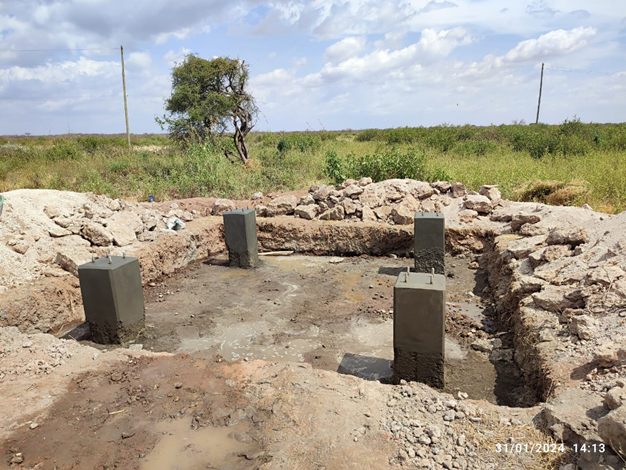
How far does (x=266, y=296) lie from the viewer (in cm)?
649

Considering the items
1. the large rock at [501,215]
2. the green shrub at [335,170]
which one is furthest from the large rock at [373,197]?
the large rock at [501,215]

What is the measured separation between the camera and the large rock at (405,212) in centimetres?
879

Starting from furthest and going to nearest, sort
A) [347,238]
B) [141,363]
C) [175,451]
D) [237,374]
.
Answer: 1. [347,238]
2. [141,363]
3. [237,374]
4. [175,451]

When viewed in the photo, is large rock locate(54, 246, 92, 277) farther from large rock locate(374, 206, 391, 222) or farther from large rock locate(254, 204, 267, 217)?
large rock locate(374, 206, 391, 222)

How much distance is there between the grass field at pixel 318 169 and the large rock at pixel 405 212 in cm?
202

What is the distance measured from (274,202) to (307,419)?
23.2 feet

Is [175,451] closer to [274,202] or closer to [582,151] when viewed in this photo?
[274,202]

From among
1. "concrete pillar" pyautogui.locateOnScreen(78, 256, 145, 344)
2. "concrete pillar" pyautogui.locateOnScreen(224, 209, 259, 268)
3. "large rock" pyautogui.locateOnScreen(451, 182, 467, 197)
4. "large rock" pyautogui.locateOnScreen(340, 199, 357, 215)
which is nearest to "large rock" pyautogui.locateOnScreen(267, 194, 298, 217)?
"large rock" pyautogui.locateOnScreen(340, 199, 357, 215)

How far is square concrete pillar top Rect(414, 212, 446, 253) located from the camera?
22.0ft

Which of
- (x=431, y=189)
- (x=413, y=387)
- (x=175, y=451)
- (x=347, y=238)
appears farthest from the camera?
(x=431, y=189)

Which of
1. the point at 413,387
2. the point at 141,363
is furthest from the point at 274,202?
the point at 413,387

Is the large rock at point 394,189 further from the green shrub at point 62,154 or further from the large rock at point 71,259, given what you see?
the green shrub at point 62,154

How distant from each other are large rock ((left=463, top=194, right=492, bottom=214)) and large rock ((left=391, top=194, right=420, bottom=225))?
1.07m

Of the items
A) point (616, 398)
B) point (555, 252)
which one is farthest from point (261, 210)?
point (616, 398)
